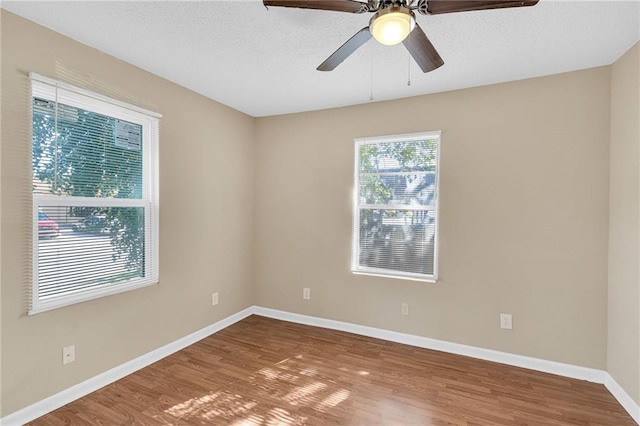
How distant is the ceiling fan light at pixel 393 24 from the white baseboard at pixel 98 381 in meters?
3.07

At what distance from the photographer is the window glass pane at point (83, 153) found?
204 cm

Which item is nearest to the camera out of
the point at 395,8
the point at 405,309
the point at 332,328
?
the point at 395,8

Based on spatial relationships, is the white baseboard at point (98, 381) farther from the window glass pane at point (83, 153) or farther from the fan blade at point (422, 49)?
the fan blade at point (422, 49)

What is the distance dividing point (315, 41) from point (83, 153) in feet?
6.33

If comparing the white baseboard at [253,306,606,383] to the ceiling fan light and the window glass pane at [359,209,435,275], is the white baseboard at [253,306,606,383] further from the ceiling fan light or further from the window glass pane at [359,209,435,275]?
the ceiling fan light

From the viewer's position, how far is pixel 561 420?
2.03 meters

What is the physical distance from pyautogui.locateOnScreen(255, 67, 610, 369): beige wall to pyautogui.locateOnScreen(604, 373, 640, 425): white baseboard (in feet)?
0.45

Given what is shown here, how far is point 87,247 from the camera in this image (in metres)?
2.29

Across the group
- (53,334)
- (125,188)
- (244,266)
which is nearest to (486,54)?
(125,188)

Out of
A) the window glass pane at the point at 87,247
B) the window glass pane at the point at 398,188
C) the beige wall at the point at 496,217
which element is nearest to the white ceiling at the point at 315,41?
the beige wall at the point at 496,217

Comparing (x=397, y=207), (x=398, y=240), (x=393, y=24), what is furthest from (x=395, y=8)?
(x=398, y=240)

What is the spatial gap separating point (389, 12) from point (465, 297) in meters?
2.61

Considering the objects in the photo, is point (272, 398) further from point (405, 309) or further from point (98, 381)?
point (405, 309)

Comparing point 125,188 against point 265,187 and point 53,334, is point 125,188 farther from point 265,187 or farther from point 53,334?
point 265,187
